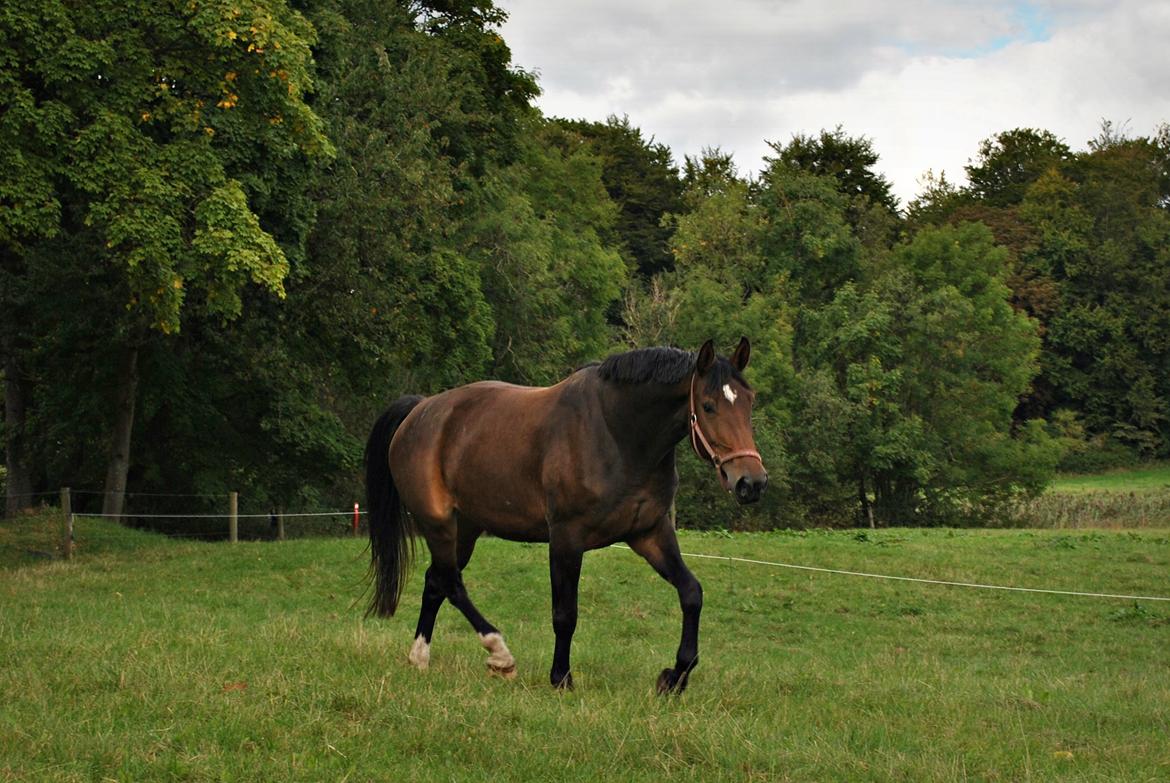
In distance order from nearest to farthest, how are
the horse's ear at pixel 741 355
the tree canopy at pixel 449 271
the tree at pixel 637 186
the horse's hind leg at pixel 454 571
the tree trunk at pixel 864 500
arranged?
1. the horse's ear at pixel 741 355
2. the horse's hind leg at pixel 454 571
3. the tree canopy at pixel 449 271
4. the tree trunk at pixel 864 500
5. the tree at pixel 637 186

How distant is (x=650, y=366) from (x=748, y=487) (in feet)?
4.28

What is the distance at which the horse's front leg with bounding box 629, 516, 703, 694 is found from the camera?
26.6 feet

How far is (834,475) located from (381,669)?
133 ft

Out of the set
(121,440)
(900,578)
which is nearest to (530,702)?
(900,578)

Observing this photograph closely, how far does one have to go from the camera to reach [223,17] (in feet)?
57.6

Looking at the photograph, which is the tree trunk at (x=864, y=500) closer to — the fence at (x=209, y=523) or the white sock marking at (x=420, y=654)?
the fence at (x=209, y=523)

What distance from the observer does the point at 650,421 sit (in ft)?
27.5

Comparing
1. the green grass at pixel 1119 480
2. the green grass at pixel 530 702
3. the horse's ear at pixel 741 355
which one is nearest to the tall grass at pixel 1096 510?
the green grass at pixel 1119 480

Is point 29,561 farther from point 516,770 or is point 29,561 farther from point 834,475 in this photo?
point 834,475

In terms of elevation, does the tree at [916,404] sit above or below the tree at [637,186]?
below

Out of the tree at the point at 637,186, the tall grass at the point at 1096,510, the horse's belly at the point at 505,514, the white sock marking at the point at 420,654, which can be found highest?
the tree at the point at 637,186

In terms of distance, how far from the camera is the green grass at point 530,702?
5785mm

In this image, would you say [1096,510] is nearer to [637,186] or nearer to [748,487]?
[637,186]

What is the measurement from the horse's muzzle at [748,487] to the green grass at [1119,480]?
52194 millimetres
